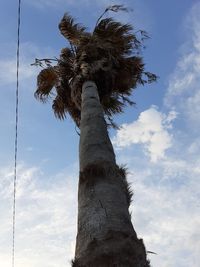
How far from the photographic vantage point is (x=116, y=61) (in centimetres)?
959

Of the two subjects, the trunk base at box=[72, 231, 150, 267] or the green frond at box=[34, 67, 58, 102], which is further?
the green frond at box=[34, 67, 58, 102]

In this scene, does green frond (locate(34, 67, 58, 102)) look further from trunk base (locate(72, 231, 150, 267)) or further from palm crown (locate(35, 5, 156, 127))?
trunk base (locate(72, 231, 150, 267))

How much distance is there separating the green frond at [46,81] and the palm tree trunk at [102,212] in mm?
4474

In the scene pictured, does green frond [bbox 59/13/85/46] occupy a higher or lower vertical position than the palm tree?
higher

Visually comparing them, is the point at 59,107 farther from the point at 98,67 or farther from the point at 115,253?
the point at 115,253

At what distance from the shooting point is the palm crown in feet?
29.2

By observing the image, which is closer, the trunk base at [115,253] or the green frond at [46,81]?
the trunk base at [115,253]

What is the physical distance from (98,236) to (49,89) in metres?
7.00

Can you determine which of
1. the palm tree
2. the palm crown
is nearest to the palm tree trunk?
the palm tree

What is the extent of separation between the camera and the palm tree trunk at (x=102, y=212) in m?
3.77

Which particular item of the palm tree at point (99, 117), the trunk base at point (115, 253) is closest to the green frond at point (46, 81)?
the palm tree at point (99, 117)

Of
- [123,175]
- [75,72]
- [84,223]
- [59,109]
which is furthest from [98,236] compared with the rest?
[59,109]

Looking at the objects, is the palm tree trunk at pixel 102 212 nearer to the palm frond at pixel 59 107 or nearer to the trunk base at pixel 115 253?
the trunk base at pixel 115 253

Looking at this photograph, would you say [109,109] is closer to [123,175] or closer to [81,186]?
[123,175]
